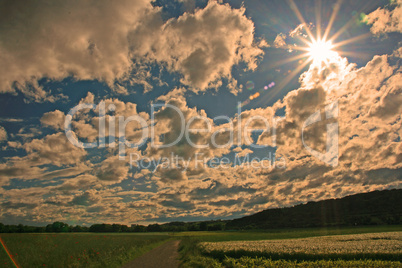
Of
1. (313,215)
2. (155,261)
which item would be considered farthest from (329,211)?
(155,261)

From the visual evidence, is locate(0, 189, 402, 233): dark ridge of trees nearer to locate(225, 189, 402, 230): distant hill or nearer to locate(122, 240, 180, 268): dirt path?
locate(225, 189, 402, 230): distant hill

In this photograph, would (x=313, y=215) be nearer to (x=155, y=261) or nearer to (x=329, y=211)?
(x=329, y=211)

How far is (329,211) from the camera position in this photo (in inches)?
5851

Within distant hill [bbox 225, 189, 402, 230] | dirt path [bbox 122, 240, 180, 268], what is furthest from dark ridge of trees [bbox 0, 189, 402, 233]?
dirt path [bbox 122, 240, 180, 268]

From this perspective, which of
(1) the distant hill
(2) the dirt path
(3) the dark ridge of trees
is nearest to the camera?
(2) the dirt path

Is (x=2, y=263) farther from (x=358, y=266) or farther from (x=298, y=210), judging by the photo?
(x=298, y=210)

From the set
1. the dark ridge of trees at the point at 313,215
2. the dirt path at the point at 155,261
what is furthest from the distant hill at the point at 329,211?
the dirt path at the point at 155,261

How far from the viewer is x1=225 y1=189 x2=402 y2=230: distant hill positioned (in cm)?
12573

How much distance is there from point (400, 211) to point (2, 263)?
140 meters

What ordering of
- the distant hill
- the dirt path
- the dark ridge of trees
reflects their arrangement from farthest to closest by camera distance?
the distant hill, the dark ridge of trees, the dirt path

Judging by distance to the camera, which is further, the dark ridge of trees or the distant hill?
the distant hill

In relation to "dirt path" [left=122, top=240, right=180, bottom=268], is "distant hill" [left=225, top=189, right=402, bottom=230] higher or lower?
lower

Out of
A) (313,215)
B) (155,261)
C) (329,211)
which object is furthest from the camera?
(329,211)

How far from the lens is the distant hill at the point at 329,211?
126 meters
